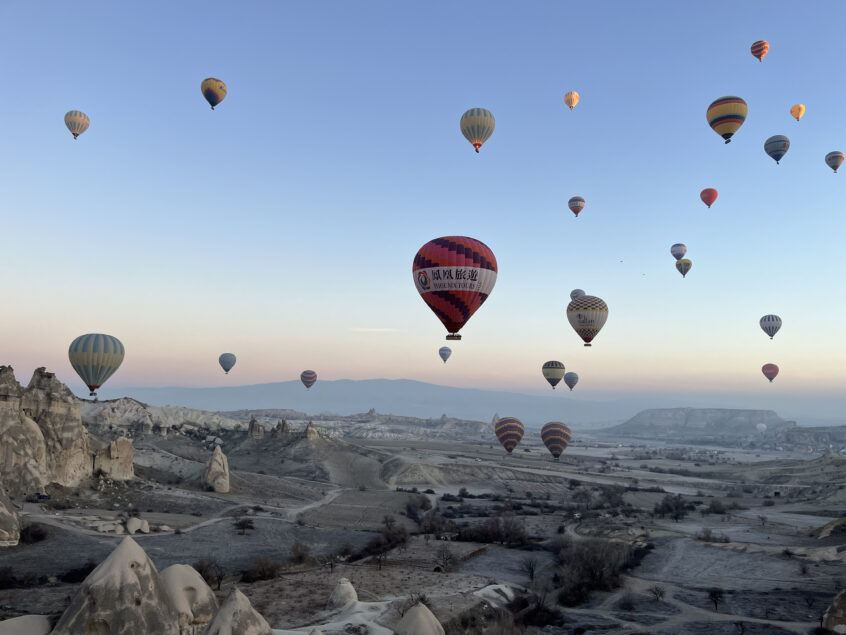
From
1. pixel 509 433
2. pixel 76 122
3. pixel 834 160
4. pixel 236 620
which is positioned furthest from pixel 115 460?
pixel 834 160

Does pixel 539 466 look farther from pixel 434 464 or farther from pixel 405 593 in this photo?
pixel 405 593

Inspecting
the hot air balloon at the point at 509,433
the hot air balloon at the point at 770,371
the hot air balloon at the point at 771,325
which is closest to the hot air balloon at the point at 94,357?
the hot air balloon at the point at 509,433

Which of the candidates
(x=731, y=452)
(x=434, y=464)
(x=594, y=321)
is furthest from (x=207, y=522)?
(x=731, y=452)

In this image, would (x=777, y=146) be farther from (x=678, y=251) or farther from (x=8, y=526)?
(x=8, y=526)

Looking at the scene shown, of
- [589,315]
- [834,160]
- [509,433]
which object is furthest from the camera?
[509,433]

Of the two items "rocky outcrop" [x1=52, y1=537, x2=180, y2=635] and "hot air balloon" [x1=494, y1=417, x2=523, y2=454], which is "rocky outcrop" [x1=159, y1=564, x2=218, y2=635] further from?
"hot air balloon" [x1=494, y1=417, x2=523, y2=454]

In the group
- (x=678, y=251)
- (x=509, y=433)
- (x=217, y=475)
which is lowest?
(x=217, y=475)

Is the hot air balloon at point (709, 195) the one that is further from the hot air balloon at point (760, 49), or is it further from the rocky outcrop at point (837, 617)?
the rocky outcrop at point (837, 617)
